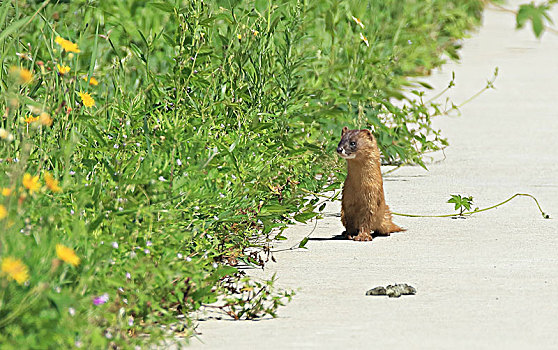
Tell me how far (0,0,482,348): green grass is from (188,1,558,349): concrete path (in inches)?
7.3

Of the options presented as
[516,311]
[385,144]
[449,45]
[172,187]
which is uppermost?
[172,187]

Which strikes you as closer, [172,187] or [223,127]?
[172,187]

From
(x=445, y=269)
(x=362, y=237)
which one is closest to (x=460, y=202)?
(x=362, y=237)

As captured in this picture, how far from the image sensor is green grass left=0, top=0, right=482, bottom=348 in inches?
149

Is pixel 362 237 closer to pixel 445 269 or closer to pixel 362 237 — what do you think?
pixel 362 237

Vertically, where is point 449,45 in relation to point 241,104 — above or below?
below

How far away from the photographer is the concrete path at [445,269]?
4.33m

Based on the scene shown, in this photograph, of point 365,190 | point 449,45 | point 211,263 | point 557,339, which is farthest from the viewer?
point 449,45

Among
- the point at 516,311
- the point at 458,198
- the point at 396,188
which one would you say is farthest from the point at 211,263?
the point at 396,188

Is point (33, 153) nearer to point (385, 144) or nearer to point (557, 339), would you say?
point (557, 339)

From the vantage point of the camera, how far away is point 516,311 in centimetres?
469

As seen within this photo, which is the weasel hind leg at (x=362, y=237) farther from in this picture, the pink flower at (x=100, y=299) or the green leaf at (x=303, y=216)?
the pink flower at (x=100, y=299)

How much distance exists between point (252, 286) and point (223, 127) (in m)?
1.72

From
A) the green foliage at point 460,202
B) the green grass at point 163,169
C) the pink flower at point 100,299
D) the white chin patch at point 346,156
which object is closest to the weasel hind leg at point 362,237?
the green grass at point 163,169
